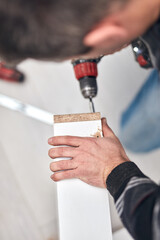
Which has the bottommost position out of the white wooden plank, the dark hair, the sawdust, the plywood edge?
the white wooden plank

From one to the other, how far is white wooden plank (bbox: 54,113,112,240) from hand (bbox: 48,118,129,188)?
2cm

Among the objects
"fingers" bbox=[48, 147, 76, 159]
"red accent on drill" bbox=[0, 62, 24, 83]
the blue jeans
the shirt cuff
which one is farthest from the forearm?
"red accent on drill" bbox=[0, 62, 24, 83]

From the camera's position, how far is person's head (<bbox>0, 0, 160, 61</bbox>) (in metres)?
0.29

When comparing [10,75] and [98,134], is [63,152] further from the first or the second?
[10,75]

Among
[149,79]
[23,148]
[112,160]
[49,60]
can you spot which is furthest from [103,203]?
[149,79]

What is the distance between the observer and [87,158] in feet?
1.61

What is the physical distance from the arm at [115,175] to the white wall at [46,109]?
0.98 feet

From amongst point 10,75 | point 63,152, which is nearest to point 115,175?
point 63,152

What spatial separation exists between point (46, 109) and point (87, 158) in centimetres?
42

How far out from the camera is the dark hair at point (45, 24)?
0.93 ft

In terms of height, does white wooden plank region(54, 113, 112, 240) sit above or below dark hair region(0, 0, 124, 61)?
below

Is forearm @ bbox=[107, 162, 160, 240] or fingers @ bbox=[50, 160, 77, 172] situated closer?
forearm @ bbox=[107, 162, 160, 240]

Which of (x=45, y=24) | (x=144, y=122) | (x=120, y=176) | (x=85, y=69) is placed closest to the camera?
(x=45, y=24)

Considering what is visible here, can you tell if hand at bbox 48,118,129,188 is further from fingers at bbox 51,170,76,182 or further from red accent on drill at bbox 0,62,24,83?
red accent on drill at bbox 0,62,24,83
